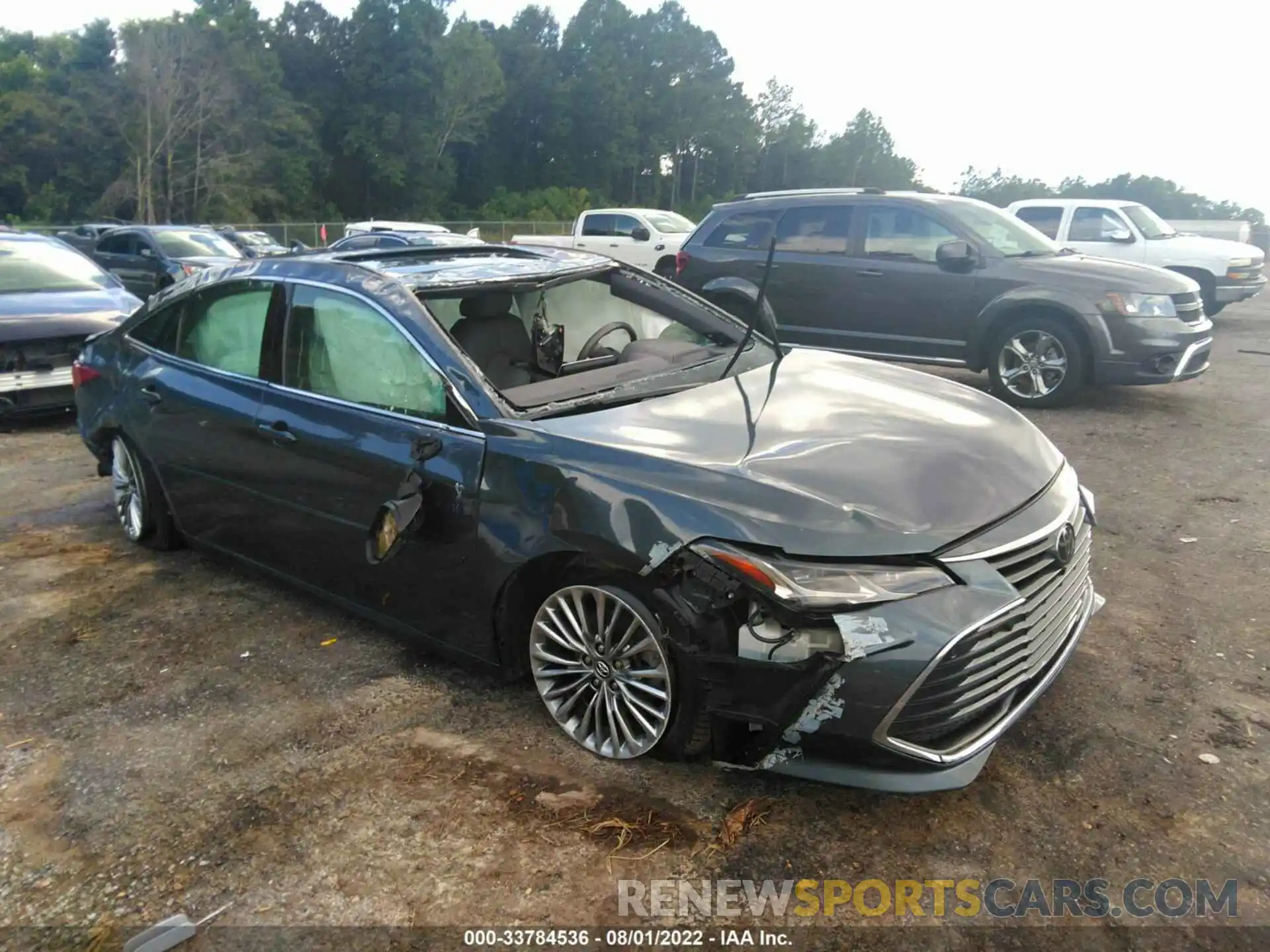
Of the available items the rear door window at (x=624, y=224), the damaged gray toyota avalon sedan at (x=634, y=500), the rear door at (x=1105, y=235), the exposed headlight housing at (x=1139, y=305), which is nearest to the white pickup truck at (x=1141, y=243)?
the rear door at (x=1105, y=235)

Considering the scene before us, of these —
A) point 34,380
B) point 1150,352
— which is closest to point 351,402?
point 34,380

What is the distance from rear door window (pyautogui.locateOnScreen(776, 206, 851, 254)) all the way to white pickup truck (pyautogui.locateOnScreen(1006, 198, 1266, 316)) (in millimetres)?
5308

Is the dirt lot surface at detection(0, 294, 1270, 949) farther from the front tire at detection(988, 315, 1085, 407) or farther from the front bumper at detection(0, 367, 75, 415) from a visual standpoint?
the front bumper at detection(0, 367, 75, 415)

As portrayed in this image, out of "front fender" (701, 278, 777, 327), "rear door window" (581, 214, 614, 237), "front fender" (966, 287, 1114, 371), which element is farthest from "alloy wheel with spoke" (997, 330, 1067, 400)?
"rear door window" (581, 214, 614, 237)

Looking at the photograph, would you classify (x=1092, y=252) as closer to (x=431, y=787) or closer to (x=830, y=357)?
(x=830, y=357)

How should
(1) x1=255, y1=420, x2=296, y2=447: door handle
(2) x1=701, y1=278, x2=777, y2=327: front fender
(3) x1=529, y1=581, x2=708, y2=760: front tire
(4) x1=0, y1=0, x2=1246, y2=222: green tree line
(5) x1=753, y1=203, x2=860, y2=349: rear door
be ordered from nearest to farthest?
(3) x1=529, y1=581, x2=708, y2=760: front tire
(1) x1=255, y1=420, x2=296, y2=447: door handle
(2) x1=701, y1=278, x2=777, y2=327: front fender
(5) x1=753, y1=203, x2=860, y2=349: rear door
(4) x1=0, y1=0, x2=1246, y2=222: green tree line

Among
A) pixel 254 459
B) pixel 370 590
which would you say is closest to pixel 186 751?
pixel 370 590

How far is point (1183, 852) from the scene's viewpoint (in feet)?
8.71

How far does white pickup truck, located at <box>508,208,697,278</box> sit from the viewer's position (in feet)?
57.0

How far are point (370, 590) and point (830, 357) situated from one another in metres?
2.26

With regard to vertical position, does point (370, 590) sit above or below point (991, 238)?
below

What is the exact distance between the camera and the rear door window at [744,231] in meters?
9.52

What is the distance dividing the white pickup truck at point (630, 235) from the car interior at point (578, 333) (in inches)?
485

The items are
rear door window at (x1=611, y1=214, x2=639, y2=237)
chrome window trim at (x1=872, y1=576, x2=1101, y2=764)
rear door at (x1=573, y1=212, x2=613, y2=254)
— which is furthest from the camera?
rear door at (x1=573, y1=212, x2=613, y2=254)
